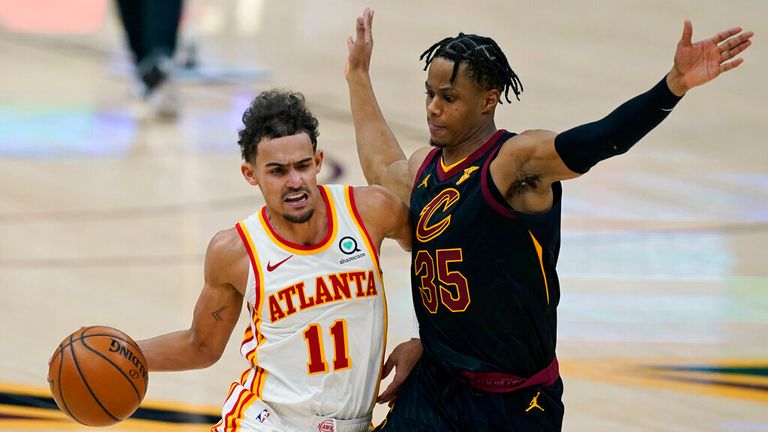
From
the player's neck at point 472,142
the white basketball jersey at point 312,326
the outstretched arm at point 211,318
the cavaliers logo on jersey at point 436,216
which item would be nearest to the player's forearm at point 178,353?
the outstretched arm at point 211,318

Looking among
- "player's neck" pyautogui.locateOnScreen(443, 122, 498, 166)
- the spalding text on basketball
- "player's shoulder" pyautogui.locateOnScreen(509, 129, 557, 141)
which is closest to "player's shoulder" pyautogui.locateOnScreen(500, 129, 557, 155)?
"player's shoulder" pyautogui.locateOnScreen(509, 129, 557, 141)

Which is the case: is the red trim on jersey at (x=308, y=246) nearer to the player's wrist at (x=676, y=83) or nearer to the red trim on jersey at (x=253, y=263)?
the red trim on jersey at (x=253, y=263)

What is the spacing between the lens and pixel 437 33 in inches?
612

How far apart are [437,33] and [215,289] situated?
11.7 m

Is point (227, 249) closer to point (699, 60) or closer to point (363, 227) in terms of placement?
point (363, 227)

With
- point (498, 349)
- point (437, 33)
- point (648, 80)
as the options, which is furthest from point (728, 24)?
point (498, 349)

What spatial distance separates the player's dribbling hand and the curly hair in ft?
2.72

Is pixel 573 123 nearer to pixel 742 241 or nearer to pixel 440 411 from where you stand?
pixel 742 241

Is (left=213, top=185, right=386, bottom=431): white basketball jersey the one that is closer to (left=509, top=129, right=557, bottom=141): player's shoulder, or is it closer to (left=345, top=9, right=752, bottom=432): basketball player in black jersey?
(left=345, top=9, right=752, bottom=432): basketball player in black jersey

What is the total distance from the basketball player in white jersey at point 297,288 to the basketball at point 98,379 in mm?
318

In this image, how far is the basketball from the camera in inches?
162

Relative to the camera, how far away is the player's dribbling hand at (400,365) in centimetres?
439

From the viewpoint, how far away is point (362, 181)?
382 inches

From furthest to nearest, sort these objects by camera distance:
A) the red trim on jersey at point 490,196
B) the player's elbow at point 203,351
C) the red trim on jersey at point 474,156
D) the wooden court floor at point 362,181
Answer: the wooden court floor at point 362,181 → the player's elbow at point 203,351 → the red trim on jersey at point 474,156 → the red trim on jersey at point 490,196
